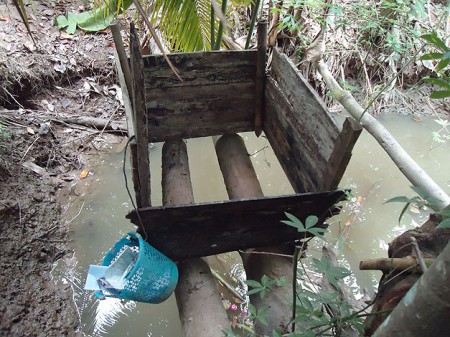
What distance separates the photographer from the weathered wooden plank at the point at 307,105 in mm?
1707

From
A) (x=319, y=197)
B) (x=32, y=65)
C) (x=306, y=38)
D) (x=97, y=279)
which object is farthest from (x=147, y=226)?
(x=306, y=38)

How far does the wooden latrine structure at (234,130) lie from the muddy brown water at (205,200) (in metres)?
0.35

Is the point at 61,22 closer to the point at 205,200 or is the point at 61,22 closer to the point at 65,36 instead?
the point at 65,36

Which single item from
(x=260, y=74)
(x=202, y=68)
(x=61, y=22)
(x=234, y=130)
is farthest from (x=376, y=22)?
(x=61, y=22)

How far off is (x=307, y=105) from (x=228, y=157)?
0.76 metres

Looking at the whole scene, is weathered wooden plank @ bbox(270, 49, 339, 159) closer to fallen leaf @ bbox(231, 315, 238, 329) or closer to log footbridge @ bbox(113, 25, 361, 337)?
log footbridge @ bbox(113, 25, 361, 337)

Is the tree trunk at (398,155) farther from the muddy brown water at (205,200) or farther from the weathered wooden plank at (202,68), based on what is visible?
the weathered wooden plank at (202,68)

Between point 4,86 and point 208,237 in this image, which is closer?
point 208,237

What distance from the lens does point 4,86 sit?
3.24m

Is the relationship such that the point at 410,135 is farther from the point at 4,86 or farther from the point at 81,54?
the point at 4,86

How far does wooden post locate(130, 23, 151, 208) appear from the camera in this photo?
1.25 m

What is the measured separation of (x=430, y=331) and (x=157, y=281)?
45.4 inches

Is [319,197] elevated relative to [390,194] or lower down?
elevated

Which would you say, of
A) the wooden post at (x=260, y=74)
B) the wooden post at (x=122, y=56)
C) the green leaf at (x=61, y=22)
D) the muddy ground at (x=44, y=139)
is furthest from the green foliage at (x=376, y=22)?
the green leaf at (x=61, y=22)
